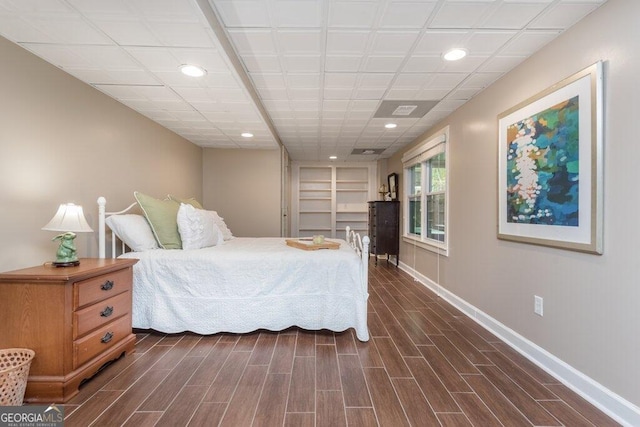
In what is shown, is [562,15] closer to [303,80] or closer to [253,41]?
[303,80]

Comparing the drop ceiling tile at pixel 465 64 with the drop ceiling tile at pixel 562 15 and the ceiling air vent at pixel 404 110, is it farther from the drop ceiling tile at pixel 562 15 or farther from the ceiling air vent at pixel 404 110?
the ceiling air vent at pixel 404 110

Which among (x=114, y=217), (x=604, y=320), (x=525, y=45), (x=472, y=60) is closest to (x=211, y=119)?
(x=114, y=217)

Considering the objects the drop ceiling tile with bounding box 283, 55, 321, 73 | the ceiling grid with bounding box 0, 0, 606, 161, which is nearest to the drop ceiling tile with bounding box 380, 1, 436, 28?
the ceiling grid with bounding box 0, 0, 606, 161

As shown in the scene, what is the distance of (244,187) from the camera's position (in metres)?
5.04

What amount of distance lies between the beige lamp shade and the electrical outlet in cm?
319

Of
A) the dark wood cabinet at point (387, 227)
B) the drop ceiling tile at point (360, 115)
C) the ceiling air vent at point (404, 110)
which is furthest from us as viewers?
the dark wood cabinet at point (387, 227)

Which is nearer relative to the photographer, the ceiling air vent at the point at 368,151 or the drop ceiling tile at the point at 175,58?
the drop ceiling tile at the point at 175,58

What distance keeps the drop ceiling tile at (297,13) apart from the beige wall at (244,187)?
332 centimetres

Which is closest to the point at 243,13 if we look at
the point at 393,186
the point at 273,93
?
the point at 273,93

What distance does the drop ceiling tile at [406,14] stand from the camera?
1648 mm

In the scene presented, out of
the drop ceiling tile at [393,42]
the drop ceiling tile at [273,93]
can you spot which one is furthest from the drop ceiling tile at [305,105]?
the drop ceiling tile at [393,42]

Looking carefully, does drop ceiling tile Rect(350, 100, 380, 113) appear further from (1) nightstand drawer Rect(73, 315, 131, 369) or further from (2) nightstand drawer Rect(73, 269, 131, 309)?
(1) nightstand drawer Rect(73, 315, 131, 369)

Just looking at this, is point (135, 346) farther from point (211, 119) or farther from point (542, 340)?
point (542, 340)

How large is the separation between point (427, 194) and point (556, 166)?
260 centimetres
